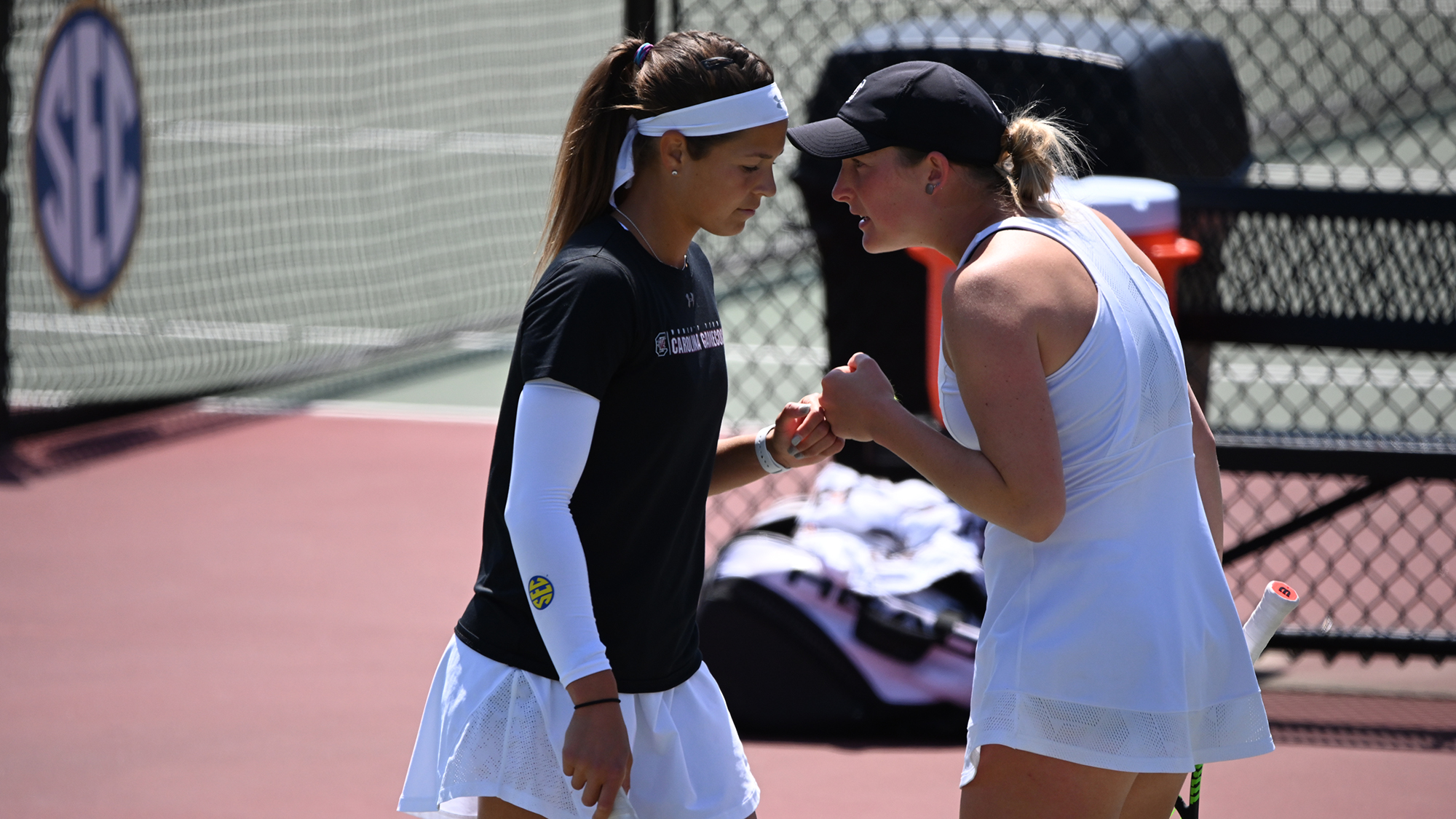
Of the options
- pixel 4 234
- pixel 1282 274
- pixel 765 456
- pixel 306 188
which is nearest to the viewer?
pixel 765 456

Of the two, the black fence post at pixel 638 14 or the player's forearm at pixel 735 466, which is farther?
the black fence post at pixel 638 14

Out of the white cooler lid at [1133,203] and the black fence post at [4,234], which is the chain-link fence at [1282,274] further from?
the black fence post at [4,234]

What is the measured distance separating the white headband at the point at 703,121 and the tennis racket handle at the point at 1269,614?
1066mm

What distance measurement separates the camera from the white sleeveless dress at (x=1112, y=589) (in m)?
2.05

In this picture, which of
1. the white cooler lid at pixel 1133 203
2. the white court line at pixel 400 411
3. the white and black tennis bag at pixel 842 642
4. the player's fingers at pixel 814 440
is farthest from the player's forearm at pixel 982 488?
the white court line at pixel 400 411

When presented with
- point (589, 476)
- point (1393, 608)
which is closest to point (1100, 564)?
point (589, 476)

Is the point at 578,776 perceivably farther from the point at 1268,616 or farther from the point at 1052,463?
the point at 1268,616

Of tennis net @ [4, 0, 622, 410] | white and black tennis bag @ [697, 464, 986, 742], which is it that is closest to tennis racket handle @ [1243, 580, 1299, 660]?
white and black tennis bag @ [697, 464, 986, 742]

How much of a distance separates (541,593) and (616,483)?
22cm

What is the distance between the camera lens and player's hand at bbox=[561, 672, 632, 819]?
2.00 metres

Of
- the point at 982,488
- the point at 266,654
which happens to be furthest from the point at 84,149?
the point at 982,488

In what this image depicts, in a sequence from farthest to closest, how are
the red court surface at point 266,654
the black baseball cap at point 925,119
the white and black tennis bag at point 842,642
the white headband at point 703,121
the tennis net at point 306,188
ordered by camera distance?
the tennis net at point 306,188 < the white and black tennis bag at point 842,642 < the red court surface at point 266,654 < the white headband at point 703,121 < the black baseball cap at point 925,119

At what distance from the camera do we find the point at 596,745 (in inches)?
78.9

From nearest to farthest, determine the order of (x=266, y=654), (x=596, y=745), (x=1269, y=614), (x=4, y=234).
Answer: (x=596, y=745) < (x=1269, y=614) < (x=266, y=654) < (x=4, y=234)
